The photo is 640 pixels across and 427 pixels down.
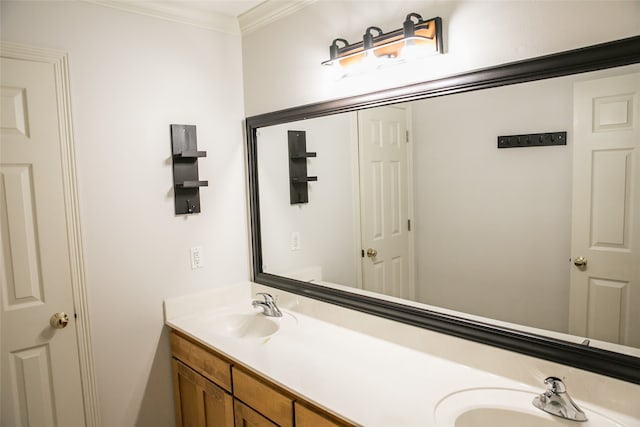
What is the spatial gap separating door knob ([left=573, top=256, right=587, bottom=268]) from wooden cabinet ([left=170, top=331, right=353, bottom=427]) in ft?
2.84

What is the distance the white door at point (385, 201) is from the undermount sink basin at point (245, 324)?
544mm

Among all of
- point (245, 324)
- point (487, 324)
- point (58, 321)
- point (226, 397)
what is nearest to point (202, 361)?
point (226, 397)

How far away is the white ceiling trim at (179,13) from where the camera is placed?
2.03 metres

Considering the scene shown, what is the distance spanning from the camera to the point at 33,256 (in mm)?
1846

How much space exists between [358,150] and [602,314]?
1117 mm

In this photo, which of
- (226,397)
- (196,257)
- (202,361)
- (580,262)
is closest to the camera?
(580,262)

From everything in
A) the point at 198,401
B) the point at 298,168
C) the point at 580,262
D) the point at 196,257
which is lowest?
the point at 198,401

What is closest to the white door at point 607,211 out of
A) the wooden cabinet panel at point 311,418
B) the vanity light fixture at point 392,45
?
the vanity light fixture at point 392,45

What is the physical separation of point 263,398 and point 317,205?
0.97 meters

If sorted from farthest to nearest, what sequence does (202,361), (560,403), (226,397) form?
(202,361)
(226,397)
(560,403)

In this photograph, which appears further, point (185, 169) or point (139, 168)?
point (185, 169)

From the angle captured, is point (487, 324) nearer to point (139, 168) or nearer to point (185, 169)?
point (185, 169)

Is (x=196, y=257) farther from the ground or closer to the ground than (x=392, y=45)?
closer to the ground

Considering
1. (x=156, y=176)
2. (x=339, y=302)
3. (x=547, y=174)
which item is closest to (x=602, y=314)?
(x=547, y=174)
